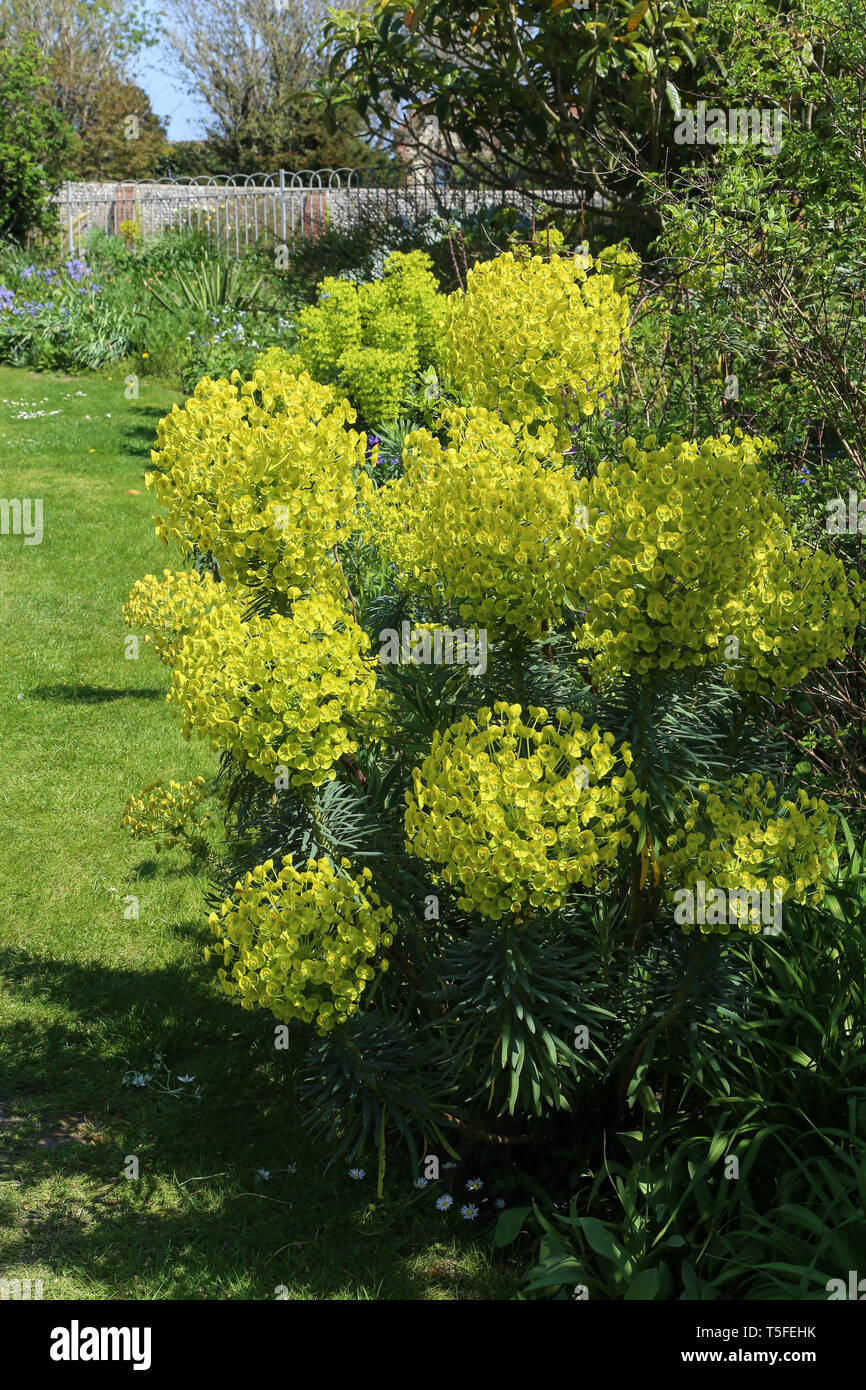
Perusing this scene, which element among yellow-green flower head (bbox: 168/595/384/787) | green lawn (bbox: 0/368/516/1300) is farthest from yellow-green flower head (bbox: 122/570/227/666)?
green lawn (bbox: 0/368/516/1300)

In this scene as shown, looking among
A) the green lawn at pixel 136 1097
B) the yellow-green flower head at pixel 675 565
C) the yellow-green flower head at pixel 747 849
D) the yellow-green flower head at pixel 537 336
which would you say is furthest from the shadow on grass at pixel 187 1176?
the yellow-green flower head at pixel 537 336

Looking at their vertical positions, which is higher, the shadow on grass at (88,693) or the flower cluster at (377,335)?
the flower cluster at (377,335)

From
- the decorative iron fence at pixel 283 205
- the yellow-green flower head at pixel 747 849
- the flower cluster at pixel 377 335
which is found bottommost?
the yellow-green flower head at pixel 747 849

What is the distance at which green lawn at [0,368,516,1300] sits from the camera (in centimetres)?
319

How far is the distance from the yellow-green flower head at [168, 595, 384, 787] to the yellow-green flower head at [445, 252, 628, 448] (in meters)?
0.83

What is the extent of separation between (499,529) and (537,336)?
2.48 feet

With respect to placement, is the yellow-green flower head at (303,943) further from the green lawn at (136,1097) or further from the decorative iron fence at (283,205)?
the decorative iron fence at (283,205)

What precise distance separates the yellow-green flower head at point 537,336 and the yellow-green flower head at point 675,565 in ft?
1.61

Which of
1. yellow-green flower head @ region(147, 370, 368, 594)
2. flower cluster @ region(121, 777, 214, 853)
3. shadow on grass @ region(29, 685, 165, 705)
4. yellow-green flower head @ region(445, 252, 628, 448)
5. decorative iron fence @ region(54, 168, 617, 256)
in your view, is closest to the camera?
yellow-green flower head @ region(147, 370, 368, 594)

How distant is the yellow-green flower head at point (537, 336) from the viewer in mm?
3084

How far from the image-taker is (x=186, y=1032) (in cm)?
414

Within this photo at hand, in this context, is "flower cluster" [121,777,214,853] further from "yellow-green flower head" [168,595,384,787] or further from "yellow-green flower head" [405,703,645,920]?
"yellow-green flower head" [405,703,645,920]
